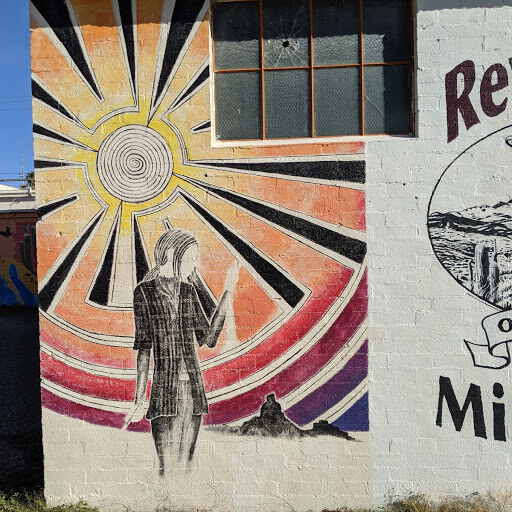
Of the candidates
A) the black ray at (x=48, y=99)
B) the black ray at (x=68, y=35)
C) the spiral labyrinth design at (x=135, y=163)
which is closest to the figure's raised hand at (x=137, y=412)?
the spiral labyrinth design at (x=135, y=163)

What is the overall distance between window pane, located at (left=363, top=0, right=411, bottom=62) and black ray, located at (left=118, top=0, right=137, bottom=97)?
2061 millimetres

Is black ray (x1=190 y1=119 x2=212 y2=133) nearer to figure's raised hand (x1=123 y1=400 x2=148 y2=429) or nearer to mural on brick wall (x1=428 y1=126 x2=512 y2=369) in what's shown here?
mural on brick wall (x1=428 y1=126 x2=512 y2=369)

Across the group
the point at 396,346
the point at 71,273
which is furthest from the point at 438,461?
the point at 71,273

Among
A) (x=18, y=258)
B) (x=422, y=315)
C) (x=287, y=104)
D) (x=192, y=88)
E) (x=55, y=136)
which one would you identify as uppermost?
(x=192, y=88)

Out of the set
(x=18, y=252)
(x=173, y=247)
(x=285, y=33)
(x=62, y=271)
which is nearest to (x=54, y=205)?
(x=62, y=271)

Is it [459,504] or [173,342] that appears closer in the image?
[459,504]

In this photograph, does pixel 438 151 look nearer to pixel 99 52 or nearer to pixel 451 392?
pixel 451 392

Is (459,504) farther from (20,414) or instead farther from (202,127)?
(20,414)

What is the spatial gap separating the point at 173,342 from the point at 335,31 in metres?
3.15

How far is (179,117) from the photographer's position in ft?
13.8

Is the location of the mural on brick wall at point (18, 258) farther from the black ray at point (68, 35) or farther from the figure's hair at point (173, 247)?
the figure's hair at point (173, 247)

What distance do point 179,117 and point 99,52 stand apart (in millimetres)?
924

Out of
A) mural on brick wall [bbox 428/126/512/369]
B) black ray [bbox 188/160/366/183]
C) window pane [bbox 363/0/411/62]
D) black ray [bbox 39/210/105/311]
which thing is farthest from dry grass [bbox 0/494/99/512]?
window pane [bbox 363/0/411/62]

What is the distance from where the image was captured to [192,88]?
4188 mm
